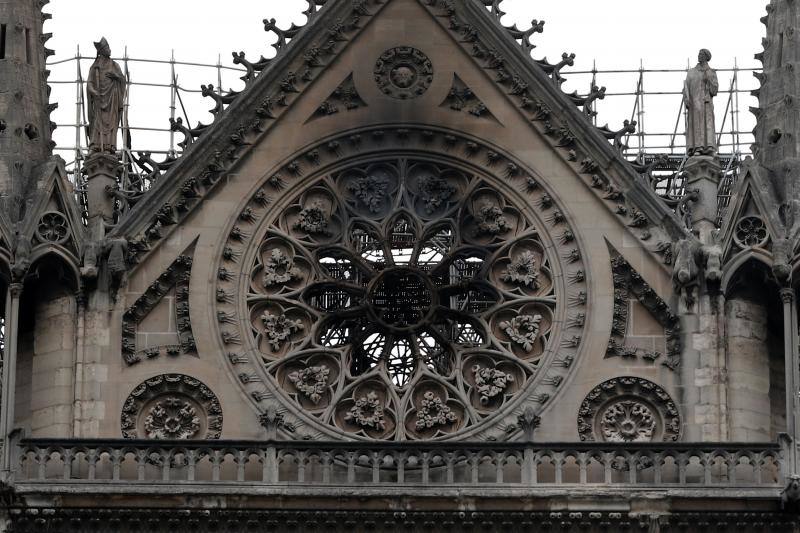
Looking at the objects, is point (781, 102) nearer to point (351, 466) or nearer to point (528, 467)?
point (528, 467)

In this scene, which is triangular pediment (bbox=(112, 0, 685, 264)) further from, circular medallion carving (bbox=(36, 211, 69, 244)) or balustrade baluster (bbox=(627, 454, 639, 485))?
balustrade baluster (bbox=(627, 454, 639, 485))

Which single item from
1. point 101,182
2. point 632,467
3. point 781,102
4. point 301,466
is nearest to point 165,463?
point 301,466

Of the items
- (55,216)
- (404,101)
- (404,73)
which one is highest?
(404,73)

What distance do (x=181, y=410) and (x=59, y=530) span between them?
208cm

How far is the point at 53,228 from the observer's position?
29766 millimetres

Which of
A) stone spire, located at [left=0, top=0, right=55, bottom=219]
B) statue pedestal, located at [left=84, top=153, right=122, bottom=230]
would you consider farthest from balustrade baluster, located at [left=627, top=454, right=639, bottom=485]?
stone spire, located at [left=0, top=0, right=55, bottom=219]

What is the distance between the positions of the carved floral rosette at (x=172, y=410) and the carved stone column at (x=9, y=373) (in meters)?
1.32

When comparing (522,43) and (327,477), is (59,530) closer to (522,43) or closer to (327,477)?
(327,477)

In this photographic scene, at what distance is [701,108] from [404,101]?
10.6ft

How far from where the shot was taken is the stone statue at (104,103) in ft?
101

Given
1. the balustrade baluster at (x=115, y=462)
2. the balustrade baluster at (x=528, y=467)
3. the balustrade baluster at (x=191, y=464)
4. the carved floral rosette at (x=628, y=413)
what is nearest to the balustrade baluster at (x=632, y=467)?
the carved floral rosette at (x=628, y=413)

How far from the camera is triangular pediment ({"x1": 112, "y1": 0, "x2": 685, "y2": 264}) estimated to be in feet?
99.8

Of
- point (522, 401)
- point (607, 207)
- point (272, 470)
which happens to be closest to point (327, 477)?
point (272, 470)

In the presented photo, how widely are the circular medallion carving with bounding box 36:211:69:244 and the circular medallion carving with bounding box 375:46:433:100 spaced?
387cm
